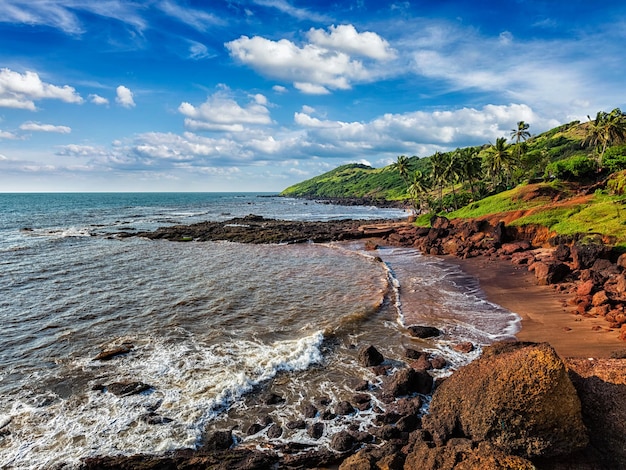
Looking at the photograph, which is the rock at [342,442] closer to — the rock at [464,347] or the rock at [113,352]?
the rock at [464,347]

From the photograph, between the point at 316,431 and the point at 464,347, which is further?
the point at 464,347

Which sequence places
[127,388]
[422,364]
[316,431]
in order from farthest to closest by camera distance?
[422,364] < [127,388] < [316,431]

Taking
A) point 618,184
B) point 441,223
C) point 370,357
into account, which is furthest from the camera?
point 441,223

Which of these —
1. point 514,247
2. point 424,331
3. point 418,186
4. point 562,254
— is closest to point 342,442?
point 424,331

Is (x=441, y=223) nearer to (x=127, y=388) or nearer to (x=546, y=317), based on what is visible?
(x=546, y=317)

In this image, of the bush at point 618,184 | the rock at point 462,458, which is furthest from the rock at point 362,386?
the bush at point 618,184

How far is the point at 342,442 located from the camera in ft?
38.4

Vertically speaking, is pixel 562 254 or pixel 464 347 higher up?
pixel 562 254

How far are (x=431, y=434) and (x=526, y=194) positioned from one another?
5035cm

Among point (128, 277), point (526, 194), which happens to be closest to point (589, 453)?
point (128, 277)

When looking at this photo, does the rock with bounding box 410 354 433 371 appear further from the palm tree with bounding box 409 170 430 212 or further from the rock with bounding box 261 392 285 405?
the palm tree with bounding box 409 170 430 212

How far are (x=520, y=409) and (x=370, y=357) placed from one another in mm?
8340

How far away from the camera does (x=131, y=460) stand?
11211 mm

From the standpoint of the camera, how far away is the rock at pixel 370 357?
17.2 m
